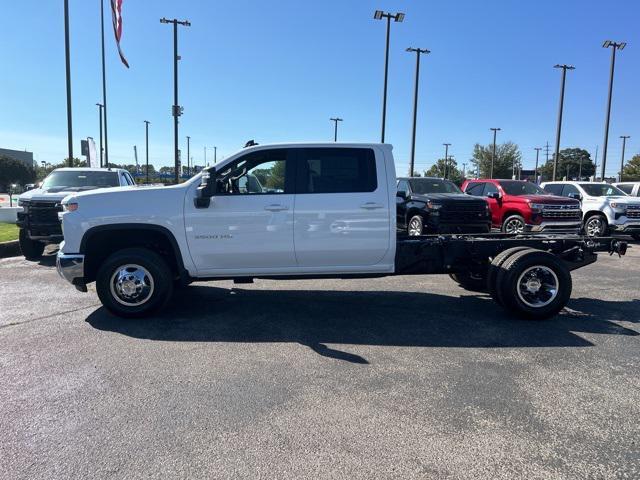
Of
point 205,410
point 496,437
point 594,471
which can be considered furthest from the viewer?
point 205,410

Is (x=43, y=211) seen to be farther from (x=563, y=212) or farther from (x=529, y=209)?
(x=563, y=212)

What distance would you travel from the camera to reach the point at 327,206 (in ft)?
18.4

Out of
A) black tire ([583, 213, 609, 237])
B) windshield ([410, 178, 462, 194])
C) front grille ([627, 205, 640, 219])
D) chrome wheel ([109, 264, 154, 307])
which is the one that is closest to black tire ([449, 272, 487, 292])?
chrome wheel ([109, 264, 154, 307])

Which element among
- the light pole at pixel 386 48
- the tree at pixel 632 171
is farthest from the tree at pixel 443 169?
the light pole at pixel 386 48

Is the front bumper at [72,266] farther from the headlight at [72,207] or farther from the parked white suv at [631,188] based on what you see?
the parked white suv at [631,188]

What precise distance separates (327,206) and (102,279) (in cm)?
273

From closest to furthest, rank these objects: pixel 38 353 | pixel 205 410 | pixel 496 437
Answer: pixel 496 437 < pixel 205 410 < pixel 38 353

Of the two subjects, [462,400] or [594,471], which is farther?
[462,400]

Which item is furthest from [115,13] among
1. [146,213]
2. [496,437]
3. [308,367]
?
[496,437]

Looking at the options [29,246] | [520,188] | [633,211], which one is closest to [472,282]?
[520,188]

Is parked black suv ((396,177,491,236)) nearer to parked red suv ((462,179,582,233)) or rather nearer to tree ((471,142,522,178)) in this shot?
parked red suv ((462,179,582,233))

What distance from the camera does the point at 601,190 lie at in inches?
603

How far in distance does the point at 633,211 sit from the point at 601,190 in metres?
1.52

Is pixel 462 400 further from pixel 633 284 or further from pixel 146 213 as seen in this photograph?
pixel 633 284
